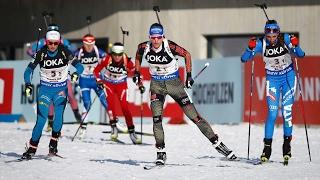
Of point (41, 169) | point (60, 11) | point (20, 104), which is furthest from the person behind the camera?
point (60, 11)

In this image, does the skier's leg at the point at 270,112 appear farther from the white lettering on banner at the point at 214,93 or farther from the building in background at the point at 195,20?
the building in background at the point at 195,20

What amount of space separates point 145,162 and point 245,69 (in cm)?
951

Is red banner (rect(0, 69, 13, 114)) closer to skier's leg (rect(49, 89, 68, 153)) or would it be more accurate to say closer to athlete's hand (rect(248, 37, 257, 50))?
skier's leg (rect(49, 89, 68, 153))

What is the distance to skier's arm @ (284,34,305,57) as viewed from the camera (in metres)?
13.5

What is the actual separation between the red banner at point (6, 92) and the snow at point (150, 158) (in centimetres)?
408

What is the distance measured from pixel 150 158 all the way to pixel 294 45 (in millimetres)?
3420

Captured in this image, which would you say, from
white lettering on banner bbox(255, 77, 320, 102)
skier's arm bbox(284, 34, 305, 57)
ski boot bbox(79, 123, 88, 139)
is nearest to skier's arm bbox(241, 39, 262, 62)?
skier's arm bbox(284, 34, 305, 57)

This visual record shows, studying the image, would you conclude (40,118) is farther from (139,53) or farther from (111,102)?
(111,102)

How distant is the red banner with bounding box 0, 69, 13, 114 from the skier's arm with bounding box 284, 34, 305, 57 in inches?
526

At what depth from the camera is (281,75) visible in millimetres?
13750

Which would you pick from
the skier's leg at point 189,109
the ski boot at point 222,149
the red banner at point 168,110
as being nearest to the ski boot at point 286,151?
the ski boot at point 222,149

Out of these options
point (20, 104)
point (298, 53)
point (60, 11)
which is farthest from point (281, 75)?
point (60, 11)

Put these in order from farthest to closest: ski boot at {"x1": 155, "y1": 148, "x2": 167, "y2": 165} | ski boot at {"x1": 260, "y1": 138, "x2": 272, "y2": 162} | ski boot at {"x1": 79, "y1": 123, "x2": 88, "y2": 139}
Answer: ski boot at {"x1": 79, "y1": 123, "x2": 88, "y2": 139} < ski boot at {"x1": 260, "y1": 138, "x2": 272, "y2": 162} < ski boot at {"x1": 155, "y1": 148, "x2": 167, "y2": 165}

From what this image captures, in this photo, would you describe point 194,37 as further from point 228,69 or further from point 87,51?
point 87,51
